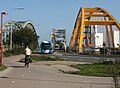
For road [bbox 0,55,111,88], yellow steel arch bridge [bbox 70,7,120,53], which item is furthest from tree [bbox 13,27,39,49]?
road [bbox 0,55,111,88]

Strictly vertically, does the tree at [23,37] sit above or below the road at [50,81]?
above

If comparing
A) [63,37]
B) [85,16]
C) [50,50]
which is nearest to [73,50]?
[85,16]

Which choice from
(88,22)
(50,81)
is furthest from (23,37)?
(50,81)

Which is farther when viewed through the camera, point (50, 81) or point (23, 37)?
point (23, 37)

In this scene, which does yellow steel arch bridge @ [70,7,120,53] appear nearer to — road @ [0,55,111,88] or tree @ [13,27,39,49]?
tree @ [13,27,39,49]

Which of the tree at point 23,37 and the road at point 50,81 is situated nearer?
the road at point 50,81

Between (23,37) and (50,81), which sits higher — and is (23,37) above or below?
above

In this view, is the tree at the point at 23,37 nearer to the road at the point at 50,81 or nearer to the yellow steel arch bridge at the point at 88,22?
the yellow steel arch bridge at the point at 88,22

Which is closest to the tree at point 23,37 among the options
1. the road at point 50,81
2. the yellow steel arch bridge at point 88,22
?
the yellow steel arch bridge at point 88,22

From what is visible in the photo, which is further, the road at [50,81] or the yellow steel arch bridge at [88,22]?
the yellow steel arch bridge at [88,22]

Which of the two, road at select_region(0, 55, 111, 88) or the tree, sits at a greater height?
the tree

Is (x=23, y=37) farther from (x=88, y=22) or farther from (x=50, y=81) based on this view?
(x=50, y=81)

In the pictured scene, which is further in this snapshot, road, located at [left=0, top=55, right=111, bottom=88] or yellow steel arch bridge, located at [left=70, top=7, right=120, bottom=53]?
yellow steel arch bridge, located at [left=70, top=7, right=120, bottom=53]

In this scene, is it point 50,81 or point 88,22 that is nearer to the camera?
point 50,81
